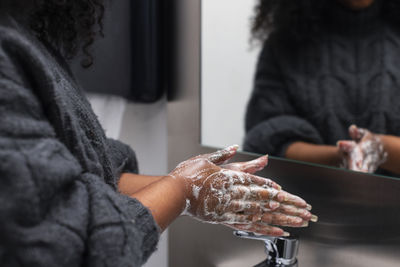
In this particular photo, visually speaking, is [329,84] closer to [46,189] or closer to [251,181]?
[251,181]

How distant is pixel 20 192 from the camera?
0.30 m

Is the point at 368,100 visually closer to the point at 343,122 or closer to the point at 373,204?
the point at 343,122

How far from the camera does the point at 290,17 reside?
745 mm

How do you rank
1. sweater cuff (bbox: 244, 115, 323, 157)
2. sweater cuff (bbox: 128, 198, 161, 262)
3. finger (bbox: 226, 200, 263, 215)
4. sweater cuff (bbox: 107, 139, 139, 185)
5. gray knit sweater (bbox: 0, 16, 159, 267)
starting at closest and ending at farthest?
gray knit sweater (bbox: 0, 16, 159, 267) < sweater cuff (bbox: 128, 198, 161, 262) < finger (bbox: 226, 200, 263, 215) < sweater cuff (bbox: 107, 139, 139, 185) < sweater cuff (bbox: 244, 115, 323, 157)

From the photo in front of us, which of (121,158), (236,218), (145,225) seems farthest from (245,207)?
(121,158)

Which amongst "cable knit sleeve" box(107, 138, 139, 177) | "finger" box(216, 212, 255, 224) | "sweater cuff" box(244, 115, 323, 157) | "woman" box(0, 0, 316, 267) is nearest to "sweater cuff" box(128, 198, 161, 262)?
"woman" box(0, 0, 316, 267)

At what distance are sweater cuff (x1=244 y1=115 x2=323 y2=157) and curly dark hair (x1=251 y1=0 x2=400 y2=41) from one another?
0.18 metres

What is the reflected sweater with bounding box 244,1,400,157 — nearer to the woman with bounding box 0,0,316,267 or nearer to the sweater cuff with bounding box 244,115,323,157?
the sweater cuff with bounding box 244,115,323,157

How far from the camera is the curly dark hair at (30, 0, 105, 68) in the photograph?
0.53 metres

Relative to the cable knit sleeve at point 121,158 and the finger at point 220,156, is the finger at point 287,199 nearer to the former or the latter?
the finger at point 220,156

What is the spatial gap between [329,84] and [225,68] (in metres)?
0.26

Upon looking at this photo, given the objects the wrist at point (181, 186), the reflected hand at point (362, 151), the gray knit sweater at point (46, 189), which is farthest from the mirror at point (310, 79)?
the gray knit sweater at point (46, 189)

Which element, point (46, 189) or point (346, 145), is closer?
point (46, 189)

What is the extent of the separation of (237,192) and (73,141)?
0.78ft
